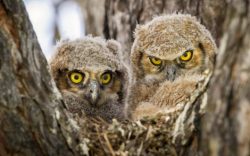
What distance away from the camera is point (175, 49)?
4.43 m

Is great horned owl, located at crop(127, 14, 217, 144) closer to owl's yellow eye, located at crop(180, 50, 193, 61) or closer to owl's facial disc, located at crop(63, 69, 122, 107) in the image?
owl's yellow eye, located at crop(180, 50, 193, 61)

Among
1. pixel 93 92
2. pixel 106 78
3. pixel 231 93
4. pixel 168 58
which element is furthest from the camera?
pixel 168 58

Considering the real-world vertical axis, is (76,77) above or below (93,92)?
above

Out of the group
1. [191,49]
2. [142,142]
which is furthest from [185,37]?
[142,142]

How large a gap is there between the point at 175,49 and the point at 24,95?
194cm

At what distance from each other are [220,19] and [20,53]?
2654mm

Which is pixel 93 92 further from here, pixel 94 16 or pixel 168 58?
pixel 94 16

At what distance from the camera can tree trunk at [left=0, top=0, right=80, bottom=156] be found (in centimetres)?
271

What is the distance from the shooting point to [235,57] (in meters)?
2.17

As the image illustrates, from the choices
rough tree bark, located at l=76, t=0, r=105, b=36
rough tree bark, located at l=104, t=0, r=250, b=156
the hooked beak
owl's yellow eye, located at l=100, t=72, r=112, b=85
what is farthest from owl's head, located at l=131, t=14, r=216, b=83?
rough tree bark, located at l=104, t=0, r=250, b=156

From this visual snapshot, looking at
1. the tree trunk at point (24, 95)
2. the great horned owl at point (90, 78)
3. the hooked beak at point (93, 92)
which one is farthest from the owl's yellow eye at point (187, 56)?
the tree trunk at point (24, 95)

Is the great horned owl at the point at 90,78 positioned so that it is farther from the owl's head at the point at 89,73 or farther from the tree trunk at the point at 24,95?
the tree trunk at the point at 24,95

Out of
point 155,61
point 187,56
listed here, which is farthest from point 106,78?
point 187,56

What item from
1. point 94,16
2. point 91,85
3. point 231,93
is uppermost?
point 94,16
